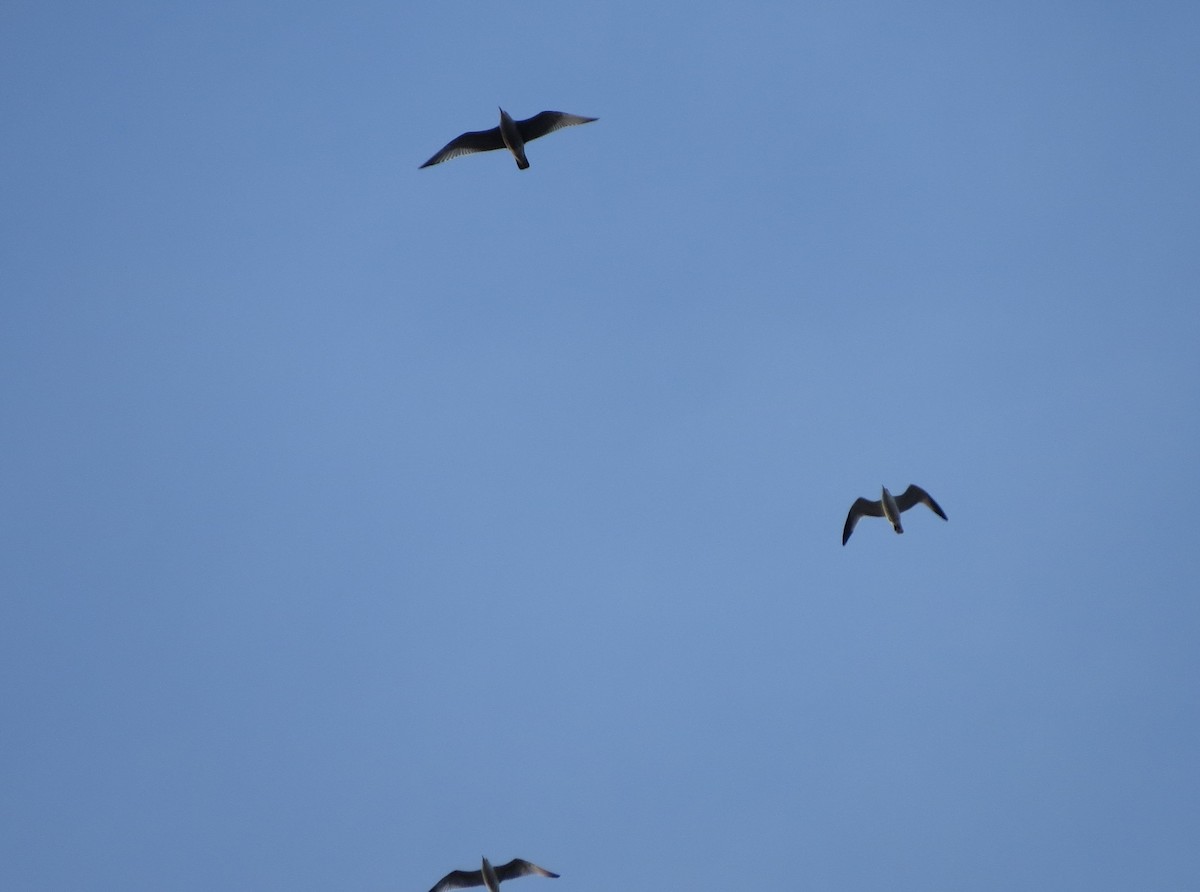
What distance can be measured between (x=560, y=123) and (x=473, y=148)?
2.26m

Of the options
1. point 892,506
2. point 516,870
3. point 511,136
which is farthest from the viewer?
point 892,506

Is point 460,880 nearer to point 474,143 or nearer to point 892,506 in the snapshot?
point 892,506

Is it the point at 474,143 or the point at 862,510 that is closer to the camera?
the point at 474,143

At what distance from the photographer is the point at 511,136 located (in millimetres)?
27969

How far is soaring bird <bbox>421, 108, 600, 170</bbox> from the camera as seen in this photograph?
2774 cm

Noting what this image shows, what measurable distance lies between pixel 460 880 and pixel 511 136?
61.9ft

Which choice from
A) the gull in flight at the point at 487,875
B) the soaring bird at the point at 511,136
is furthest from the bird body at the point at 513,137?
the gull in flight at the point at 487,875

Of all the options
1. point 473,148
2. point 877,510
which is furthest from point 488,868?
point 473,148

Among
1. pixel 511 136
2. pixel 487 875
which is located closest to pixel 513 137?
pixel 511 136

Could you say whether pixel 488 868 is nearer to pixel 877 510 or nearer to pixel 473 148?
pixel 877 510

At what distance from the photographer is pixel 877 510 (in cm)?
3359

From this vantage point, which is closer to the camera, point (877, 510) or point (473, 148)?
point (473, 148)

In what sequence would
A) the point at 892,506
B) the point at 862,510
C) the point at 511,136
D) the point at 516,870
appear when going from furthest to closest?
the point at 862,510 < the point at 892,506 < the point at 516,870 < the point at 511,136

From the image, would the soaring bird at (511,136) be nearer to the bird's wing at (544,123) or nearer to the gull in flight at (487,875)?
the bird's wing at (544,123)
